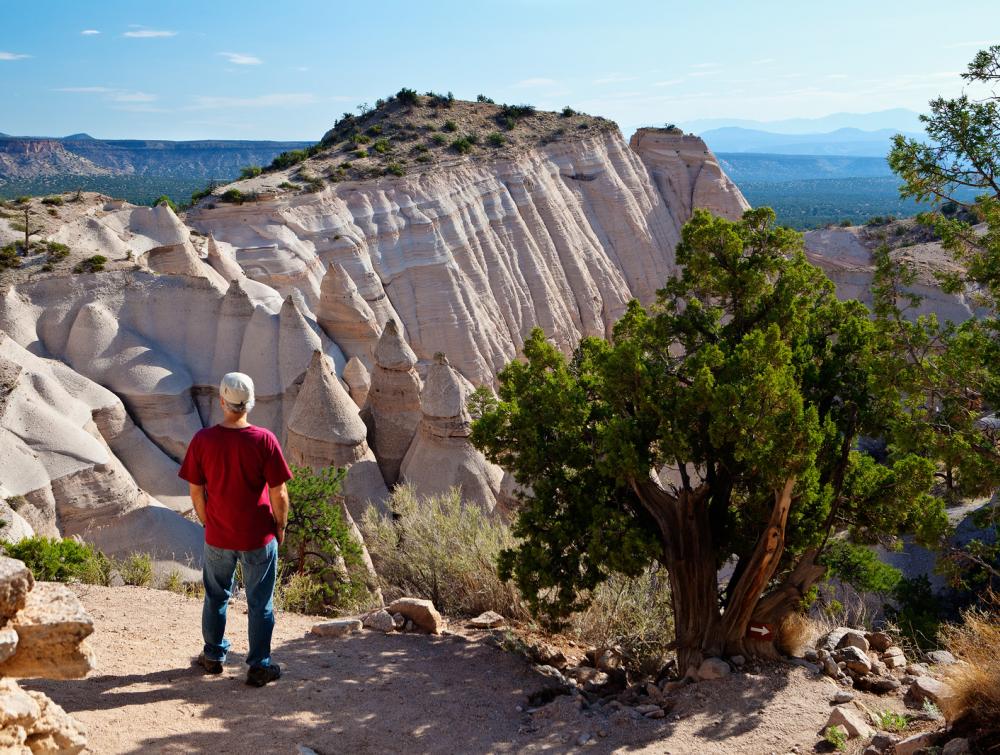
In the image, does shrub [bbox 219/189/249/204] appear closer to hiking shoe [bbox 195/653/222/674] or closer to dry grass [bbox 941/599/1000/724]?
hiking shoe [bbox 195/653/222/674]

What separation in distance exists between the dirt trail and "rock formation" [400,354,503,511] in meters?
7.95

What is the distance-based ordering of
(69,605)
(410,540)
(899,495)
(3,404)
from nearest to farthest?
(69,605)
(899,495)
(410,540)
(3,404)

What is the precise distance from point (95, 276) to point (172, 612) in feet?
47.1

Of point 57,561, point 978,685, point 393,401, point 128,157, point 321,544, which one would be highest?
point 128,157

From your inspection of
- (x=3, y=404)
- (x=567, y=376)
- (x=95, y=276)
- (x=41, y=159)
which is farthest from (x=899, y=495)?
(x=41, y=159)

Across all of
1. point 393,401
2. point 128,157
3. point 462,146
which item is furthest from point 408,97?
point 128,157

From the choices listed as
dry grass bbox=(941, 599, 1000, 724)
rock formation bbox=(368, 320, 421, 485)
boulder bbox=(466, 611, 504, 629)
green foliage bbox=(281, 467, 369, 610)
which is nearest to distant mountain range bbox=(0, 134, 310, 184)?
rock formation bbox=(368, 320, 421, 485)

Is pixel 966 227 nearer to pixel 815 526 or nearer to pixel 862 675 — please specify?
pixel 815 526

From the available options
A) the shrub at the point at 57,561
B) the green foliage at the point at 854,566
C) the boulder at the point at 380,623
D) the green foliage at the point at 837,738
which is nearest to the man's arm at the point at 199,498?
the boulder at the point at 380,623

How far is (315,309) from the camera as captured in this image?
77.3ft

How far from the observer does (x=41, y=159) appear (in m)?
128

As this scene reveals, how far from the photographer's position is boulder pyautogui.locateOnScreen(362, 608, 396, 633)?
23.9 ft

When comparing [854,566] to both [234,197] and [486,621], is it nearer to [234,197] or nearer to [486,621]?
[486,621]

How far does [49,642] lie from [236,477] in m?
1.34
